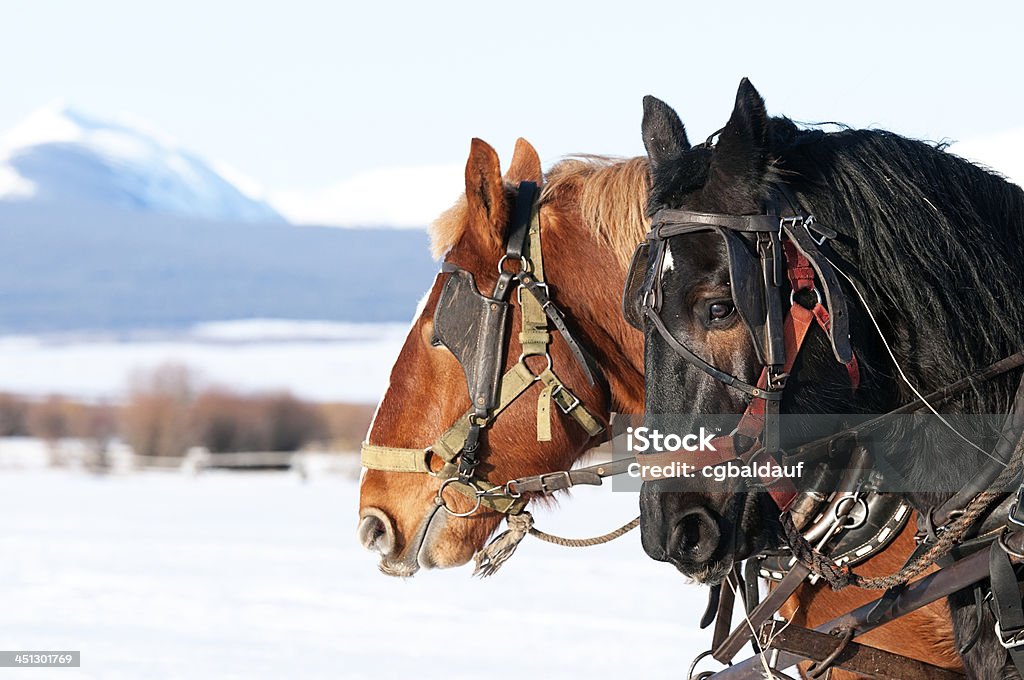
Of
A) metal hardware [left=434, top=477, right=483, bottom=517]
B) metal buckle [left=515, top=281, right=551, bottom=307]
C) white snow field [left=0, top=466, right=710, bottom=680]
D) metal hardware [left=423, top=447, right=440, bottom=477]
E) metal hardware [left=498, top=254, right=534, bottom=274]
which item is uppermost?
metal hardware [left=498, top=254, right=534, bottom=274]

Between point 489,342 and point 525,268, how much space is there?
0.75 feet

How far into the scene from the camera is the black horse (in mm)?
2291

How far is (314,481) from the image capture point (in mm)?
13641

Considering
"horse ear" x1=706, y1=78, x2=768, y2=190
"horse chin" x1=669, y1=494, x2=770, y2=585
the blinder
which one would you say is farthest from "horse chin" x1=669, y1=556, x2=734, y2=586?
"horse ear" x1=706, y1=78, x2=768, y2=190

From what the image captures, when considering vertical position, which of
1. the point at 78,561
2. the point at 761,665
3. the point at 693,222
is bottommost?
the point at 78,561

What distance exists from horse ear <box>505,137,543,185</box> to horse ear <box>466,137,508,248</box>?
262 mm

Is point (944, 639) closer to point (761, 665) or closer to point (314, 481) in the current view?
point (761, 665)

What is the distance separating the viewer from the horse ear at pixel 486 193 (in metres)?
3.22

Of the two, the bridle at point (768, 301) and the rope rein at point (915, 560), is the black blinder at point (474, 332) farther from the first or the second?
the rope rein at point (915, 560)

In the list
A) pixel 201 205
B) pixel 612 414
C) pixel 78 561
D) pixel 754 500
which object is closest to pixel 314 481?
pixel 78 561

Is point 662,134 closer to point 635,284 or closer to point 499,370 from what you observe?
point 635,284

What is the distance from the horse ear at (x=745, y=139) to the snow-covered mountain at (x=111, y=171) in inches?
2679

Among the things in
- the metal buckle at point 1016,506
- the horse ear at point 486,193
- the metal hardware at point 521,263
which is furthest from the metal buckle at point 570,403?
the metal buckle at point 1016,506

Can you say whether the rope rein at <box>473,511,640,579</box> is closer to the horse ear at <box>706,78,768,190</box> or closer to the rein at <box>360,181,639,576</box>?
the rein at <box>360,181,639,576</box>
